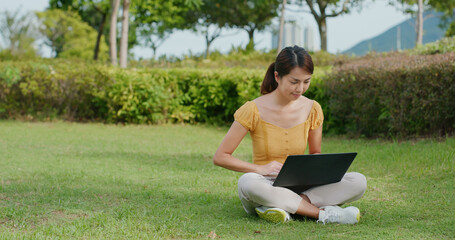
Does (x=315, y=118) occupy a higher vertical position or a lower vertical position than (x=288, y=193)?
higher

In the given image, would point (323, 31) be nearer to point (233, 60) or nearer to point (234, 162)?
point (233, 60)

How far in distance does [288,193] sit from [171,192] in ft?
5.51

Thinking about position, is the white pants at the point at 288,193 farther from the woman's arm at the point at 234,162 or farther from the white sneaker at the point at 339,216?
the white sneaker at the point at 339,216

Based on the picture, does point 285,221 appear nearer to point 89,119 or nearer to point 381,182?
point 381,182

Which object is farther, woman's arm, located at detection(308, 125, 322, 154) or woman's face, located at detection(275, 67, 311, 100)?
woman's arm, located at detection(308, 125, 322, 154)

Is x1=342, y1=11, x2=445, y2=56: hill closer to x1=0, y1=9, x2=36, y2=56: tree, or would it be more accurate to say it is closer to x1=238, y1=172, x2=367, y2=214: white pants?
x1=238, y1=172, x2=367, y2=214: white pants

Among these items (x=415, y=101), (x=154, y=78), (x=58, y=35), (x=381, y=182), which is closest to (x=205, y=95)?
(x=154, y=78)

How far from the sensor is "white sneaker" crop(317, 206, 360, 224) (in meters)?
3.83

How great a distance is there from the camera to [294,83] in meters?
3.75

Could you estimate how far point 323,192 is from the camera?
4062 millimetres

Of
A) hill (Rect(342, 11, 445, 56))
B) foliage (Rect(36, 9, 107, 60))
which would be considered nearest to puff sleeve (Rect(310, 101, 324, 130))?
hill (Rect(342, 11, 445, 56))

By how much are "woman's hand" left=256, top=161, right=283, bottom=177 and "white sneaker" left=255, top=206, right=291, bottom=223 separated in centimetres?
26

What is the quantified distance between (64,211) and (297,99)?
6.84ft

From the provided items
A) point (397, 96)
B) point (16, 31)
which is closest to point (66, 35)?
point (16, 31)
